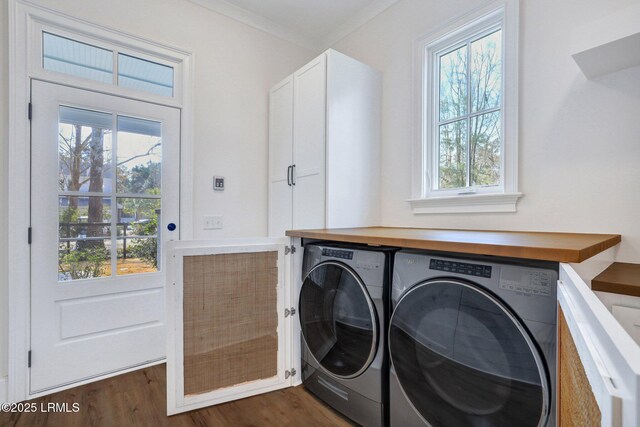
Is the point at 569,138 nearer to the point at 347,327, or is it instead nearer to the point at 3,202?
the point at 347,327

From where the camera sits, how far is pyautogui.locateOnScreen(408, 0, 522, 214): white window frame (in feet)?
5.79

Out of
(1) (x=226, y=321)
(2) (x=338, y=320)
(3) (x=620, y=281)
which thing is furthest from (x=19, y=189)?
(3) (x=620, y=281)

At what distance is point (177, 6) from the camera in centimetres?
239

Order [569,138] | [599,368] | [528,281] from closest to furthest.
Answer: [599,368] → [528,281] → [569,138]

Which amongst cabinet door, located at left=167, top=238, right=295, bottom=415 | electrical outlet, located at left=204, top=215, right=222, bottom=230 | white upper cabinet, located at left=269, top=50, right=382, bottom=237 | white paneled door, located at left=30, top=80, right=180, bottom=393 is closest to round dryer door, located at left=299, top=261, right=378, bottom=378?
cabinet door, located at left=167, top=238, right=295, bottom=415

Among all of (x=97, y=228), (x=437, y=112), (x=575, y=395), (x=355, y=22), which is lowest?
(x=575, y=395)

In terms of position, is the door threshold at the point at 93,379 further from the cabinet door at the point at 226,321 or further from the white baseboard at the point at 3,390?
the cabinet door at the point at 226,321

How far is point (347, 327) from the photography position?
5.26ft

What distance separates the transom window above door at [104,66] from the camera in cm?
198

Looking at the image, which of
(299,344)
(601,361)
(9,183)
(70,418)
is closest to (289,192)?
(299,344)

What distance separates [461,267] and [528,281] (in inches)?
8.6

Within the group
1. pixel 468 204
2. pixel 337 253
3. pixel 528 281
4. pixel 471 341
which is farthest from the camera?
pixel 468 204

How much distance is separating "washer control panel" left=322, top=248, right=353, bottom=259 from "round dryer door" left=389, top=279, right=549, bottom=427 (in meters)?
0.37

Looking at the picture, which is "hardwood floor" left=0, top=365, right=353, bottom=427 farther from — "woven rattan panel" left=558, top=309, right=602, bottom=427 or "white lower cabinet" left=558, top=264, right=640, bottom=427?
"white lower cabinet" left=558, top=264, right=640, bottom=427
